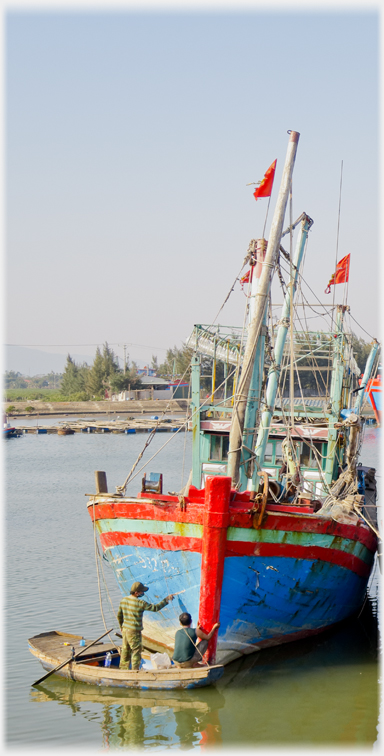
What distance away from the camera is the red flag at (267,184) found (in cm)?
1579

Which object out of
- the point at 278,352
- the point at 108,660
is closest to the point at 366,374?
the point at 278,352

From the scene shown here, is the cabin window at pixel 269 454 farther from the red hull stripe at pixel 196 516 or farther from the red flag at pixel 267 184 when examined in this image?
the red flag at pixel 267 184

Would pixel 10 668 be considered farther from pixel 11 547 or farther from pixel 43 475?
pixel 43 475

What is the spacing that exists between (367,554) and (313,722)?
5420 millimetres

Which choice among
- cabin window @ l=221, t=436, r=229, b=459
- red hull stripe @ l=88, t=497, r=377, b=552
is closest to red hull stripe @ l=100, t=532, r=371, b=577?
red hull stripe @ l=88, t=497, r=377, b=552

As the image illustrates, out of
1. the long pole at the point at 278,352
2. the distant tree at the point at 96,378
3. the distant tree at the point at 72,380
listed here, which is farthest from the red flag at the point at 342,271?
the distant tree at the point at 72,380

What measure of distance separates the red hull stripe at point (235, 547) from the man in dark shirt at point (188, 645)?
1.15 meters

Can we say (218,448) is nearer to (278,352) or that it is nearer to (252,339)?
(278,352)

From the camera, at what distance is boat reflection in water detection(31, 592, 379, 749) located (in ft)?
35.1

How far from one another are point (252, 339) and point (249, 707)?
6.43m

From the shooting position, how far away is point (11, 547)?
78.6 feet

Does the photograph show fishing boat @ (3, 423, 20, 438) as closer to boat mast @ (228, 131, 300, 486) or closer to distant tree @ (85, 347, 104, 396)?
distant tree @ (85, 347, 104, 396)

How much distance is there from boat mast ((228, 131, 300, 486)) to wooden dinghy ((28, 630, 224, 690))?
3.58 metres

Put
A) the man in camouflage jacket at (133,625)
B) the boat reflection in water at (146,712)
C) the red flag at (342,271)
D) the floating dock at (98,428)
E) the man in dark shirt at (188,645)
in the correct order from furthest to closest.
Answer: the floating dock at (98,428)
the red flag at (342,271)
the man in camouflage jacket at (133,625)
the man in dark shirt at (188,645)
the boat reflection in water at (146,712)
